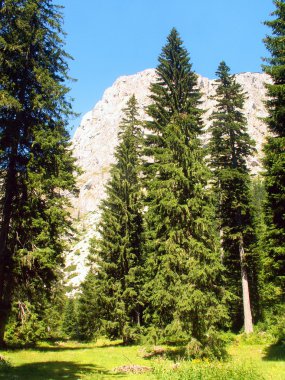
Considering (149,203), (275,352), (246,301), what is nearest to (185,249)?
(149,203)

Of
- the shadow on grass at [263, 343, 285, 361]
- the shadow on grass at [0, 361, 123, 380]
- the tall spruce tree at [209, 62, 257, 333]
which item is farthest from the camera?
the tall spruce tree at [209, 62, 257, 333]

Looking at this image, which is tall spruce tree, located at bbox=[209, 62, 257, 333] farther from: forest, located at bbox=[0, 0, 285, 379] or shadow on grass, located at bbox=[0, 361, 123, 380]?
shadow on grass, located at bbox=[0, 361, 123, 380]

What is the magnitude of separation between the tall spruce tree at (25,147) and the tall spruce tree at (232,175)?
1615 cm

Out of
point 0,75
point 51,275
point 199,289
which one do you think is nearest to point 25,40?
point 0,75

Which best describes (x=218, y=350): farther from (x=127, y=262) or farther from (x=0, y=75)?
(x=0, y=75)

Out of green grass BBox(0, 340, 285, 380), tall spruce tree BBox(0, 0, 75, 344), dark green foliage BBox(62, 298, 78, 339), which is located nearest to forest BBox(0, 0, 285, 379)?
tall spruce tree BBox(0, 0, 75, 344)

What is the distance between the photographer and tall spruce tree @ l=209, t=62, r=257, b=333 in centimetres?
2494

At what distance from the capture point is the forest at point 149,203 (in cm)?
1146

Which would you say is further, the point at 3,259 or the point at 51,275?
the point at 51,275

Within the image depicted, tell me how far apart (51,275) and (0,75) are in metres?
7.72

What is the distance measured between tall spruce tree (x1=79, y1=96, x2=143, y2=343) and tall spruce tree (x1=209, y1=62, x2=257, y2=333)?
6.80m

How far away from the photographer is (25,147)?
39.0ft

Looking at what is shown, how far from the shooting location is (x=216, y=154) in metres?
26.6

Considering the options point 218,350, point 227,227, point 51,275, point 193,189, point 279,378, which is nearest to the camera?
point 279,378
